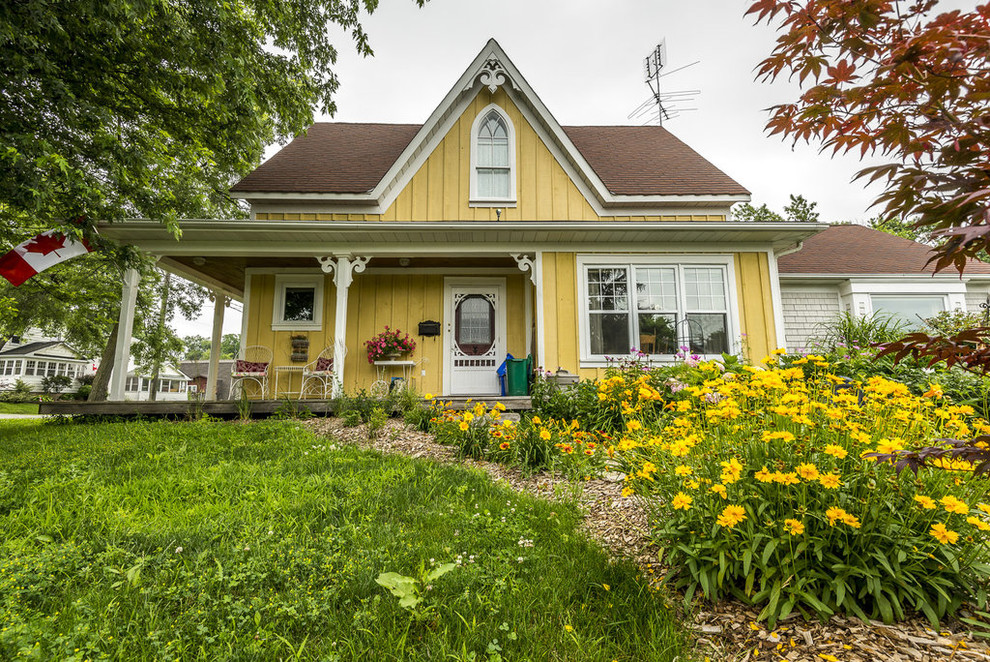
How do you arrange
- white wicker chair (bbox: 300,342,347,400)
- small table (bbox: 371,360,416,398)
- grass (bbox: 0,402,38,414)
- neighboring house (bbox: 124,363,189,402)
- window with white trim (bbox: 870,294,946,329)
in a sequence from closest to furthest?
white wicker chair (bbox: 300,342,347,400) < small table (bbox: 371,360,416,398) < window with white trim (bbox: 870,294,946,329) < grass (bbox: 0,402,38,414) < neighboring house (bbox: 124,363,189,402)

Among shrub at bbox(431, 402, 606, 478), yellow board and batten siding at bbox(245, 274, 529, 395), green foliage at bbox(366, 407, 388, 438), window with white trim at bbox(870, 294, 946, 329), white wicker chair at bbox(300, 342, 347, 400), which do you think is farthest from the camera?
window with white trim at bbox(870, 294, 946, 329)

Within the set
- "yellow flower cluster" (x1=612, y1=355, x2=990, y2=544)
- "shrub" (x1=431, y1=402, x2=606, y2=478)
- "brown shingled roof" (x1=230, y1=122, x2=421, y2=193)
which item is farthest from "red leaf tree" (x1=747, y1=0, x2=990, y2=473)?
"brown shingled roof" (x1=230, y1=122, x2=421, y2=193)

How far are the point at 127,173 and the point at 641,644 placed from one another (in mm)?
6852

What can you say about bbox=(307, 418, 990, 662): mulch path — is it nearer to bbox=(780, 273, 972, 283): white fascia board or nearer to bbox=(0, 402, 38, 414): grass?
bbox=(780, 273, 972, 283): white fascia board

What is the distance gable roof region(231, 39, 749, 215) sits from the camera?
854 cm

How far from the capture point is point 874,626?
169cm

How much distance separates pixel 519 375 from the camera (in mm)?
7570

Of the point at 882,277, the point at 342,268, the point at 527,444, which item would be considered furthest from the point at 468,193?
the point at 882,277

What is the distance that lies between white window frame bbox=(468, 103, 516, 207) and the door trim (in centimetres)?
142

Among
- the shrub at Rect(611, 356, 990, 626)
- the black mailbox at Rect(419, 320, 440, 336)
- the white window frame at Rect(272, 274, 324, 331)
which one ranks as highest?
the white window frame at Rect(272, 274, 324, 331)

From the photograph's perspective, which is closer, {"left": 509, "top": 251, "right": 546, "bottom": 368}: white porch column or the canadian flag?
the canadian flag

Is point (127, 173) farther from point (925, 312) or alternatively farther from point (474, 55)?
point (925, 312)

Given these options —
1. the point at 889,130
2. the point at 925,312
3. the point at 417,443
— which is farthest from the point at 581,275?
the point at 925,312

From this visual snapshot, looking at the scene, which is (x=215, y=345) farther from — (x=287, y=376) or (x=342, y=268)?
(x=342, y=268)
